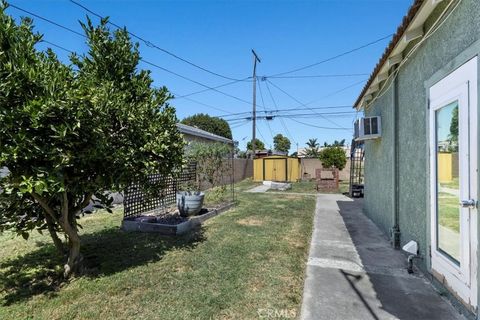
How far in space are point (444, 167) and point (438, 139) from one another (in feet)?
1.16

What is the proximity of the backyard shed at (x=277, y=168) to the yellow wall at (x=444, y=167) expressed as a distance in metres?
18.3

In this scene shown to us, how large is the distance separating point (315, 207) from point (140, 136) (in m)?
7.68

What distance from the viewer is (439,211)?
3529 millimetres

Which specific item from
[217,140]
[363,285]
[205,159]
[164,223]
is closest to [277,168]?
[217,140]

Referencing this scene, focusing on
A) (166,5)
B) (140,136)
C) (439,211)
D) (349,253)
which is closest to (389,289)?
(439,211)

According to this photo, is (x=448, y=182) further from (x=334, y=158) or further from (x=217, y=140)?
(x=217, y=140)

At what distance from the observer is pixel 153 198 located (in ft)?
21.6

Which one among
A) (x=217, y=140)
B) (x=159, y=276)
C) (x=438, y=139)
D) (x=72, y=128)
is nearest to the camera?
(x=72, y=128)

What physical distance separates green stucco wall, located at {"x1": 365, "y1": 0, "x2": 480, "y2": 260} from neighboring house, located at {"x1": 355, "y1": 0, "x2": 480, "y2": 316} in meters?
0.01

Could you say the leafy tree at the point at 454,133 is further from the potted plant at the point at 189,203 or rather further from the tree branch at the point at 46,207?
the potted plant at the point at 189,203

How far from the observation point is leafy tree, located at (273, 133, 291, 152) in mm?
59588

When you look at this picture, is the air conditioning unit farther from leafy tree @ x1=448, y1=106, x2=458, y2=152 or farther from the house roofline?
leafy tree @ x1=448, y1=106, x2=458, y2=152

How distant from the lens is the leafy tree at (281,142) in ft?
195

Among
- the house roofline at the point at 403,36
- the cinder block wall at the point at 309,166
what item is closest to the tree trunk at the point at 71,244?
the house roofline at the point at 403,36
